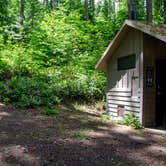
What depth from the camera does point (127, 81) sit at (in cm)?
1079

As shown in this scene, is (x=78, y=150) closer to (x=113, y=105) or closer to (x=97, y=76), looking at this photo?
(x=113, y=105)

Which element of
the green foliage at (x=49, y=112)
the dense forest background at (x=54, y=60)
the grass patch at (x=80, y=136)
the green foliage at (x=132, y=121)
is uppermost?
the dense forest background at (x=54, y=60)

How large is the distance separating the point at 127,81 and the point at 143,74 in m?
1.13

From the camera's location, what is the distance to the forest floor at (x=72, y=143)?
578 centimetres

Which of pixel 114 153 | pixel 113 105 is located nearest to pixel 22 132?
pixel 114 153

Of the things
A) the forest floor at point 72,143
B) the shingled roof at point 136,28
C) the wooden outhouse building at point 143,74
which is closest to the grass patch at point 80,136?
the forest floor at point 72,143

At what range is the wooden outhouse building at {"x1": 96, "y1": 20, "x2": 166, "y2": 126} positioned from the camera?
9.72m

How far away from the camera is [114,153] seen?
6324 millimetres

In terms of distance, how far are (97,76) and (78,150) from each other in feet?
30.2

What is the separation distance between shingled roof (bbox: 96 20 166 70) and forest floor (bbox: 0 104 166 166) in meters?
2.87

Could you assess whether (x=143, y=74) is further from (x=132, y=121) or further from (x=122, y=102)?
(x=122, y=102)

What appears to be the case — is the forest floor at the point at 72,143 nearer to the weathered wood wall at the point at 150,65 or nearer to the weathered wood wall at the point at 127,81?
the weathered wood wall at the point at 150,65

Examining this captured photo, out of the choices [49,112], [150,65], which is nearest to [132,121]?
[150,65]

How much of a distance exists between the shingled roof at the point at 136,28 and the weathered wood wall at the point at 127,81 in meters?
0.17
